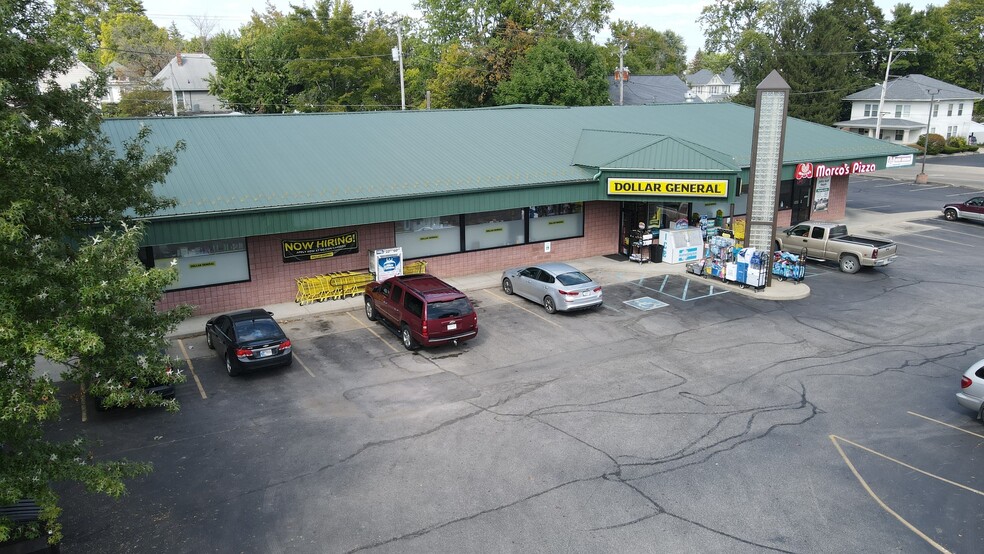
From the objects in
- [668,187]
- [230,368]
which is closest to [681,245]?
[668,187]

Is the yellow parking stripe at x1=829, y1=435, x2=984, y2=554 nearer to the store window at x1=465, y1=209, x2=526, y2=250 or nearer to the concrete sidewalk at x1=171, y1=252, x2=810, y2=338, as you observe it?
the concrete sidewalk at x1=171, y1=252, x2=810, y2=338

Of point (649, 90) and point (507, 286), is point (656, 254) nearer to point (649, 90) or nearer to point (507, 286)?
point (507, 286)

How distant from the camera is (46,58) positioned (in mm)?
10938

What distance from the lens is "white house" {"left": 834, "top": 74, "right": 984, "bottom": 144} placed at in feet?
253

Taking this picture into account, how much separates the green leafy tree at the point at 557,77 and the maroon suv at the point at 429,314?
1548 inches

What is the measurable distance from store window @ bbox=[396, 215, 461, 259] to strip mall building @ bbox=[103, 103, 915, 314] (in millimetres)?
50

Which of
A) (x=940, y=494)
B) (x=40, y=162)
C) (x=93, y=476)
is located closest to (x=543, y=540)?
(x=93, y=476)

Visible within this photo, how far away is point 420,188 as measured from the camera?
25.6 metres

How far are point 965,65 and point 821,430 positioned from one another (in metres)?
100

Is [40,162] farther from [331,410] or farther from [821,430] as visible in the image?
[821,430]

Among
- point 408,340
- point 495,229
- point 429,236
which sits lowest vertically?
point 408,340

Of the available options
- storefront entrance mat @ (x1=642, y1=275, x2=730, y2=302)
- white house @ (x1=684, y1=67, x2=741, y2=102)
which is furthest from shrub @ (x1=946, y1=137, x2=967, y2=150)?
storefront entrance mat @ (x1=642, y1=275, x2=730, y2=302)

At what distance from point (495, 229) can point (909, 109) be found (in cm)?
7201

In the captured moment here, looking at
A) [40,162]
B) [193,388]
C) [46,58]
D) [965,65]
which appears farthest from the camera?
[965,65]
